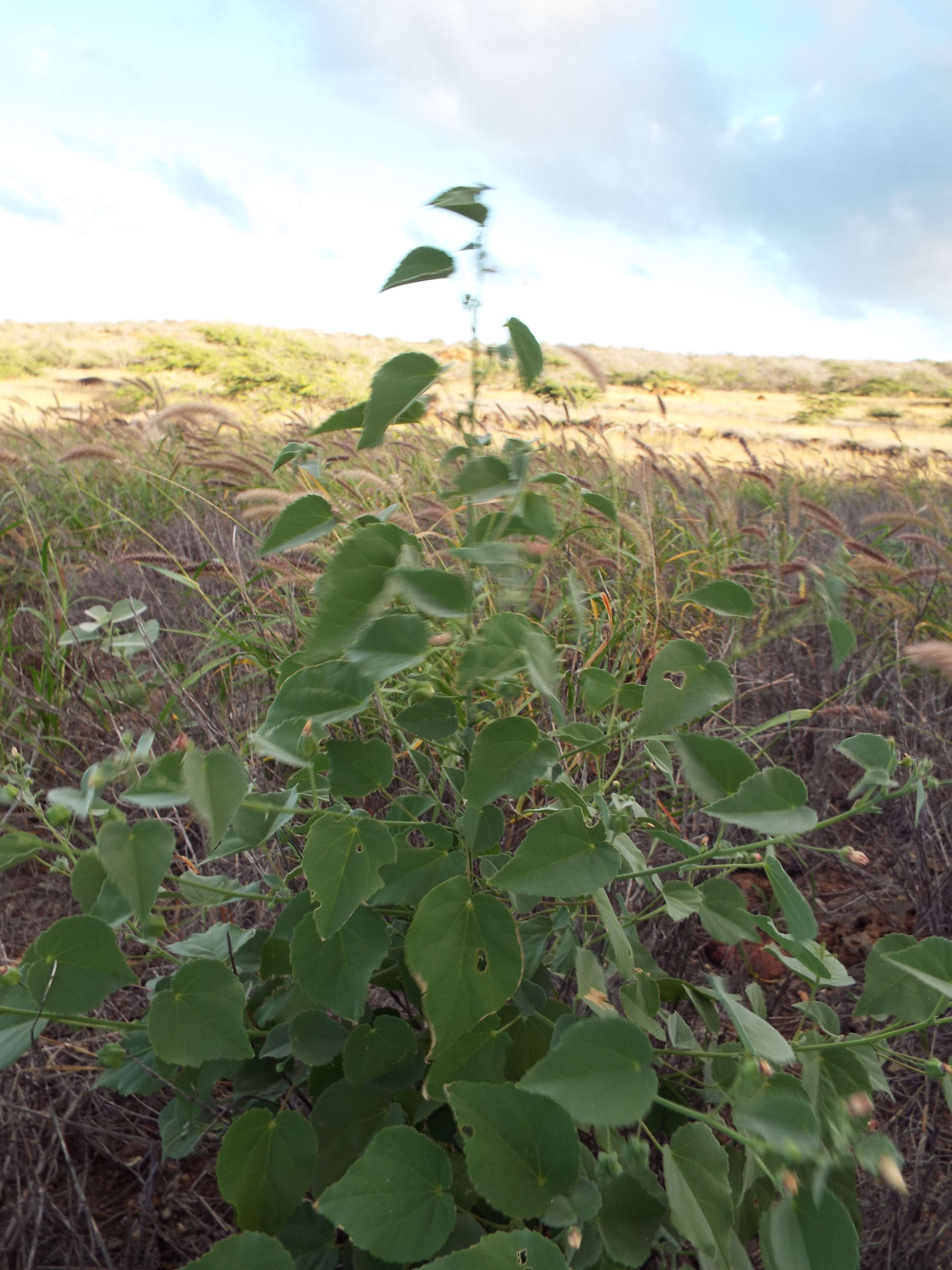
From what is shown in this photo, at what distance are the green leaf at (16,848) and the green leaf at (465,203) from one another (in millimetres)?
607

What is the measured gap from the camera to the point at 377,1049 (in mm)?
729

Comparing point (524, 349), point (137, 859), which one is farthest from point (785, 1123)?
point (524, 349)

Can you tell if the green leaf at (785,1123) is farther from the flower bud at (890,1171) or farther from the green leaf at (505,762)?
the green leaf at (505,762)

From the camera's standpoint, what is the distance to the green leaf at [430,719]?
29.4 inches

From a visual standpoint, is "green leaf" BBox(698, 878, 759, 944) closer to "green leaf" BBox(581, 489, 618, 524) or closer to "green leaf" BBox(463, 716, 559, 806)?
"green leaf" BBox(463, 716, 559, 806)

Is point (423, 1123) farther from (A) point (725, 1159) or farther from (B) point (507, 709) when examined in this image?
(B) point (507, 709)

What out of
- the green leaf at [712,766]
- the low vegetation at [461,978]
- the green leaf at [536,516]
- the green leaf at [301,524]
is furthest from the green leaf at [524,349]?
the green leaf at [712,766]

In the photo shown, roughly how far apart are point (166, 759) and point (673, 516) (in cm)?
246

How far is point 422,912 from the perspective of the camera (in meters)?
0.65

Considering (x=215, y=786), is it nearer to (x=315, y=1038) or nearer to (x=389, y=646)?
(x=389, y=646)

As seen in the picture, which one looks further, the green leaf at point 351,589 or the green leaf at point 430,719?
the green leaf at point 430,719

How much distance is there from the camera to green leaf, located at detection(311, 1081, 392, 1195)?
727mm

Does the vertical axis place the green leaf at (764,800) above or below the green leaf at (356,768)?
above

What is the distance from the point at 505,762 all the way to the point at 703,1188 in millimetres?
350
